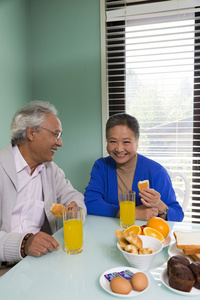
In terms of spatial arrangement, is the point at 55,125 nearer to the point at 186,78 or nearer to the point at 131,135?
the point at 131,135

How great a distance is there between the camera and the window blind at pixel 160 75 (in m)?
2.35

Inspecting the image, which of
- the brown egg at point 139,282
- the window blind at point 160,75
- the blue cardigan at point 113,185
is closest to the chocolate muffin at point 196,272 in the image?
the brown egg at point 139,282

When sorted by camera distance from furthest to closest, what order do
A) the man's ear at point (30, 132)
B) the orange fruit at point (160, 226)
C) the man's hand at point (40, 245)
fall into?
the man's ear at point (30, 132) < the orange fruit at point (160, 226) < the man's hand at point (40, 245)

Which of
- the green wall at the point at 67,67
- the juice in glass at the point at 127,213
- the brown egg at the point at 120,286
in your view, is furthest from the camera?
the green wall at the point at 67,67

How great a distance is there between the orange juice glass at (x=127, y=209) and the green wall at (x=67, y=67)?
4.03 ft

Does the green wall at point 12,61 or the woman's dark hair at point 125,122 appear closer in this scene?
the woman's dark hair at point 125,122

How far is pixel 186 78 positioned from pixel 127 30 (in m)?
0.71

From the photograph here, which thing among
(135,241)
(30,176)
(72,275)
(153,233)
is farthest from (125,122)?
(72,275)

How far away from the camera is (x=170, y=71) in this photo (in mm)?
2389

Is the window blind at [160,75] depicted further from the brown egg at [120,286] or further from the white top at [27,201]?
the brown egg at [120,286]

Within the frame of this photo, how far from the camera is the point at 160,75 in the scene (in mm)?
2434

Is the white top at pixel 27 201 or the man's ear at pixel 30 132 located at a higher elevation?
the man's ear at pixel 30 132

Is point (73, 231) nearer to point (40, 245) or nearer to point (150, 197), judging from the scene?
point (40, 245)

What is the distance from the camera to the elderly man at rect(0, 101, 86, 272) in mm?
1460
